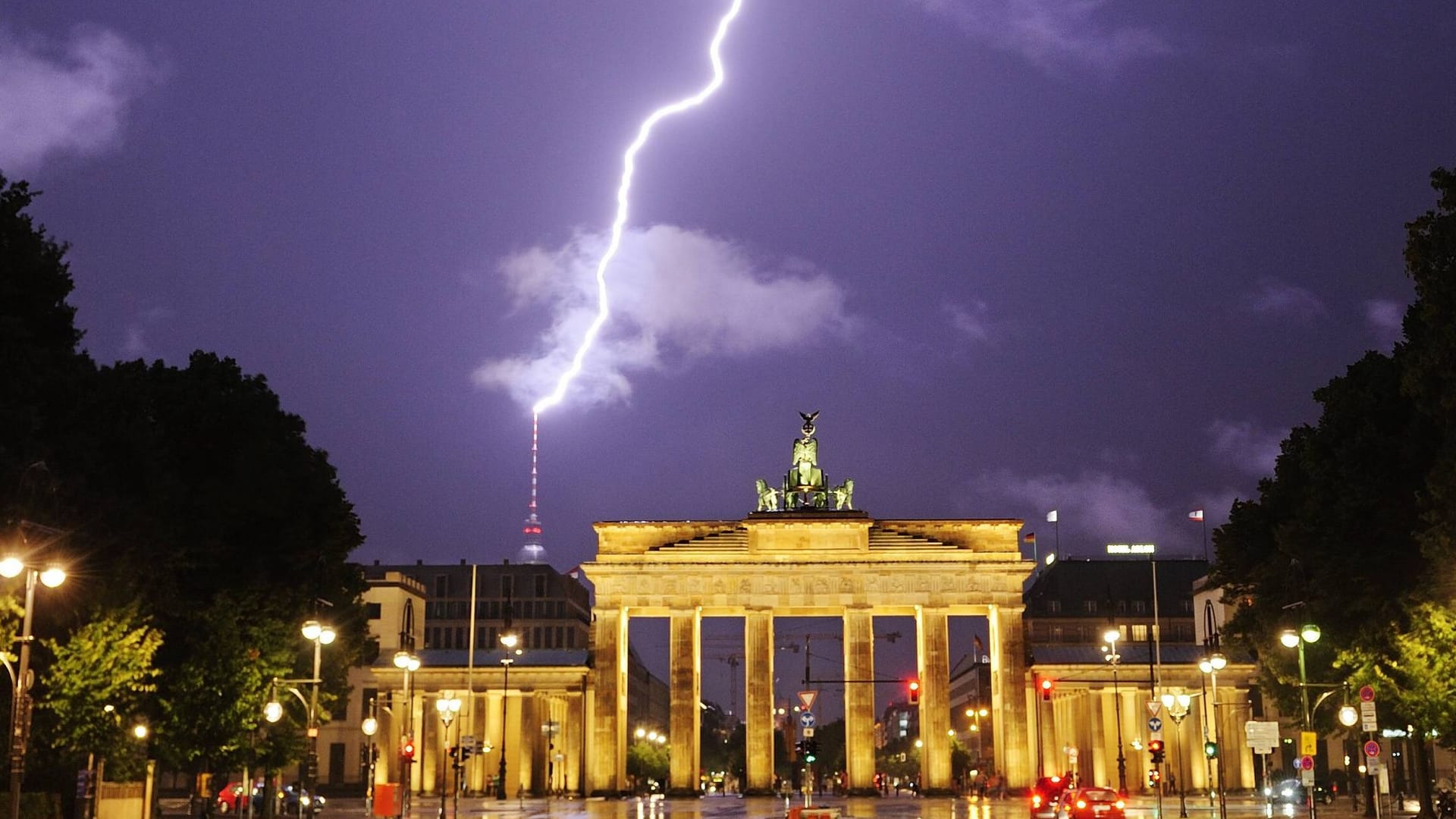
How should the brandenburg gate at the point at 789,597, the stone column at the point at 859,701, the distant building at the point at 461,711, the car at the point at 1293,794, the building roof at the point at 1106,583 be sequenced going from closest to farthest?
the car at the point at 1293,794 < the stone column at the point at 859,701 < the brandenburg gate at the point at 789,597 < the distant building at the point at 461,711 < the building roof at the point at 1106,583

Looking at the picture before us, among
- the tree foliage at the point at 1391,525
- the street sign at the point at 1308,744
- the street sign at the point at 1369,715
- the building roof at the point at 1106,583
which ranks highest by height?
the building roof at the point at 1106,583

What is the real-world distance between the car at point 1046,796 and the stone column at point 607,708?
37.1m

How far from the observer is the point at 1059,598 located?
177 m

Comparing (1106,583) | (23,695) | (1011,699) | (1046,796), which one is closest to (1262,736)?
(1046,796)

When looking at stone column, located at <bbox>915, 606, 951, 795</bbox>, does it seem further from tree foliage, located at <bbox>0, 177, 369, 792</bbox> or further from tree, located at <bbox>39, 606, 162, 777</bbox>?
tree, located at <bbox>39, 606, 162, 777</bbox>

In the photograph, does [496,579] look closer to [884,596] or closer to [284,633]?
[884,596]

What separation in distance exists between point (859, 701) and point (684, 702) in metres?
11.9

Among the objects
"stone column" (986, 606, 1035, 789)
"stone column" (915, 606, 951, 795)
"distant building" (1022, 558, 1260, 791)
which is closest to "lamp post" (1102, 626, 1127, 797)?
"distant building" (1022, 558, 1260, 791)

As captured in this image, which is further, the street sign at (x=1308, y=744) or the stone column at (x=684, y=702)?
the stone column at (x=684, y=702)

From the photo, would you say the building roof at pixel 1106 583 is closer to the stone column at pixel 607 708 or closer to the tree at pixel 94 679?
the stone column at pixel 607 708

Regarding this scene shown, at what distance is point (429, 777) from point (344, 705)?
35072 mm

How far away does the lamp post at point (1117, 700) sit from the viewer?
312ft

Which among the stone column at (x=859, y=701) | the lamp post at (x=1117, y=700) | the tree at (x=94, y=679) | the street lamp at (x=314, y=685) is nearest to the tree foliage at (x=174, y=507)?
the tree at (x=94, y=679)

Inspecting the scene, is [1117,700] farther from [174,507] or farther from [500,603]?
[500,603]
